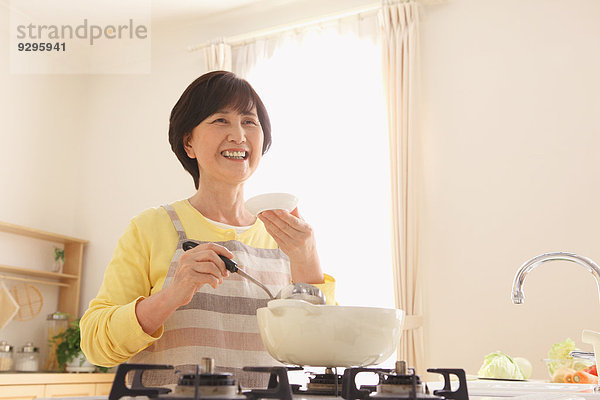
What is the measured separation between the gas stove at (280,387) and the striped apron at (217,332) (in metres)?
0.30

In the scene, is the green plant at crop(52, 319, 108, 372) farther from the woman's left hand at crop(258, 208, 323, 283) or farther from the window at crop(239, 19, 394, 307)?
the woman's left hand at crop(258, 208, 323, 283)

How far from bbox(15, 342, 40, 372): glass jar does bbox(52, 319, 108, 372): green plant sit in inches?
5.1

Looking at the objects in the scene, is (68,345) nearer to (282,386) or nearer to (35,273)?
(35,273)

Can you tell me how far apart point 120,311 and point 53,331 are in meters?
3.18

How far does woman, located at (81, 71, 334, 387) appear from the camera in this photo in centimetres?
104

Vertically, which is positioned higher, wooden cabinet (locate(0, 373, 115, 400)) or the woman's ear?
the woman's ear

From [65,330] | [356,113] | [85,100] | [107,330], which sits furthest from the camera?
[85,100]

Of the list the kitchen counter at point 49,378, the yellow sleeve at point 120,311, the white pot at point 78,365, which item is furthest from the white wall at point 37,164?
the yellow sleeve at point 120,311

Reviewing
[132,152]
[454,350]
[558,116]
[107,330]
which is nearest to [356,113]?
[558,116]

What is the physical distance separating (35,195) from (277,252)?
10.4ft

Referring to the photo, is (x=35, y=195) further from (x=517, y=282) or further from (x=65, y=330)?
(x=517, y=282)

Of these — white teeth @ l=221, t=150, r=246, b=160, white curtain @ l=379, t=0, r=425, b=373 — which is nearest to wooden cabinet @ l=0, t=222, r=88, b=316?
white curtain @ l=379, t=0, r=425, b=373

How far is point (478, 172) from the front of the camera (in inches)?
121

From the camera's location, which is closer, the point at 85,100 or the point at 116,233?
the point at 116,233
